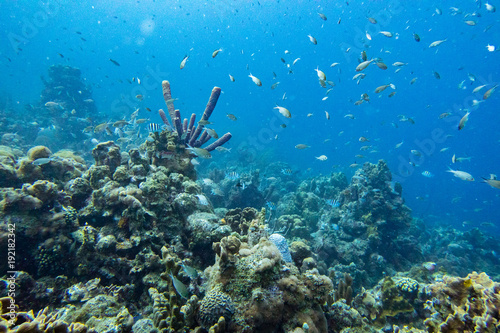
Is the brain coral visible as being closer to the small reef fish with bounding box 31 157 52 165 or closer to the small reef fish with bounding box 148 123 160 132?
the small reef fish with bounding box 31 157 52 165

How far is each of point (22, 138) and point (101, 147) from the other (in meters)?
16.2

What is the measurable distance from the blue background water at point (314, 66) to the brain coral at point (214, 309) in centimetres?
2585

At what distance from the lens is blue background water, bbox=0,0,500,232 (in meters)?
50.2

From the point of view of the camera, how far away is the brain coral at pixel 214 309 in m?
2.11

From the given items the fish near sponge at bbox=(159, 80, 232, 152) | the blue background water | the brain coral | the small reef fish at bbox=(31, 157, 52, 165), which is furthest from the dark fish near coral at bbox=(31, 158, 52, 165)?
the blue background water

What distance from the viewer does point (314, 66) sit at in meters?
94.9

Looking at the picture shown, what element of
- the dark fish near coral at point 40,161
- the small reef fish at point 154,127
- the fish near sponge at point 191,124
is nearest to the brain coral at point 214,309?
the fish near sponge at point 191,124

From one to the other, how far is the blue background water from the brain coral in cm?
2585

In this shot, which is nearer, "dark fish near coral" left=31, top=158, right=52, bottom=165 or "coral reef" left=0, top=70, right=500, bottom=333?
"coral reef" left=0, top=70, right=500, bottom=333

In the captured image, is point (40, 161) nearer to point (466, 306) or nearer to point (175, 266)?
point (175, 266)

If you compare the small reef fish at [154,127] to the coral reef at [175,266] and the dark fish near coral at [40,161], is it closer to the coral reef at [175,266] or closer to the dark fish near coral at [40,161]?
the coral reef at [175,266]

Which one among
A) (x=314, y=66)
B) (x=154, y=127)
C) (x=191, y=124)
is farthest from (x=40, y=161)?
(x=314, y=66)

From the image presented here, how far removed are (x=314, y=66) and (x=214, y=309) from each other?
108333mm

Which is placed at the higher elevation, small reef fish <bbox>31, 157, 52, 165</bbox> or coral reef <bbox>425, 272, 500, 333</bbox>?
small reef fish <bbox>31, 157, 52, 165</bbox>
